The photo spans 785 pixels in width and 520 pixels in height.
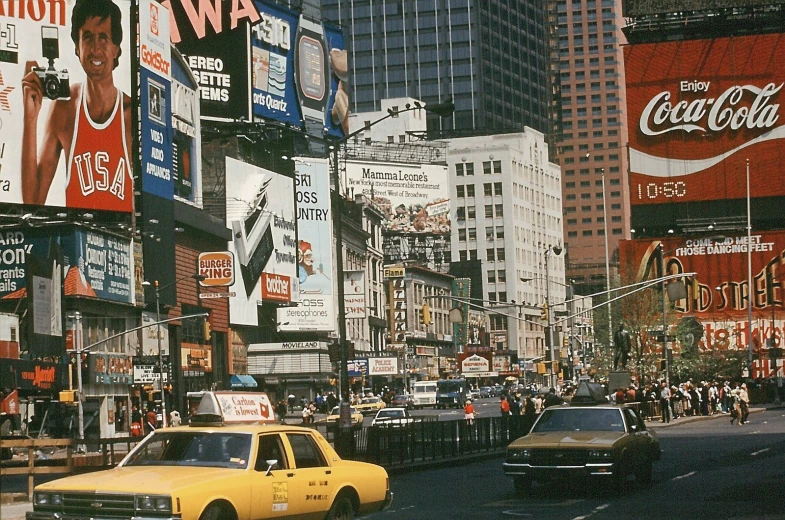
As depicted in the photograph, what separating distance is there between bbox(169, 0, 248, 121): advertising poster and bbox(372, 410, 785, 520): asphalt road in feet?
239

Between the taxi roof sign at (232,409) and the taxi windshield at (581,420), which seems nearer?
the taxi roof sign at (232,409)

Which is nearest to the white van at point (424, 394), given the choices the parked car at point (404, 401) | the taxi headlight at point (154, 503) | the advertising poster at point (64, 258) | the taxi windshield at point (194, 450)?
the parked car at point (404, 401)

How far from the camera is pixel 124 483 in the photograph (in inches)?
533

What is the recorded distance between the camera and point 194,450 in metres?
14.8

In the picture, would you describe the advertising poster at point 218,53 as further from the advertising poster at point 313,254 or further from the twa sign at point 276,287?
the advertising poster at point 313,254

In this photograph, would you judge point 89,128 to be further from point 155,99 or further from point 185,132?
point 185,132

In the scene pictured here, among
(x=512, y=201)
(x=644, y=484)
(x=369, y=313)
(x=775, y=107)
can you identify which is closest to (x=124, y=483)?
(x=644, y=484)

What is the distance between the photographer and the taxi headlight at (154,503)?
1313 cm

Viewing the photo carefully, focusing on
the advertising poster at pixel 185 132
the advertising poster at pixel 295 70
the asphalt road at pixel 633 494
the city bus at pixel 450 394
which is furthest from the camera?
the advertising poster at pixel 295 70

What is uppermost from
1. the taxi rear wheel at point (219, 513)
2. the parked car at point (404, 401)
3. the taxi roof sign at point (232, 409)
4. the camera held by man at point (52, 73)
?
the camera held by man at point (52, 73)

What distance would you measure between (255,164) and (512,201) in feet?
293

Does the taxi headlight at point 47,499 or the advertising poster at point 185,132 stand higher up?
the advertising poster at point 185,132

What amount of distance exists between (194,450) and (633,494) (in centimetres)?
1071

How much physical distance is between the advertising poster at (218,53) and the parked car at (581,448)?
81.4m
